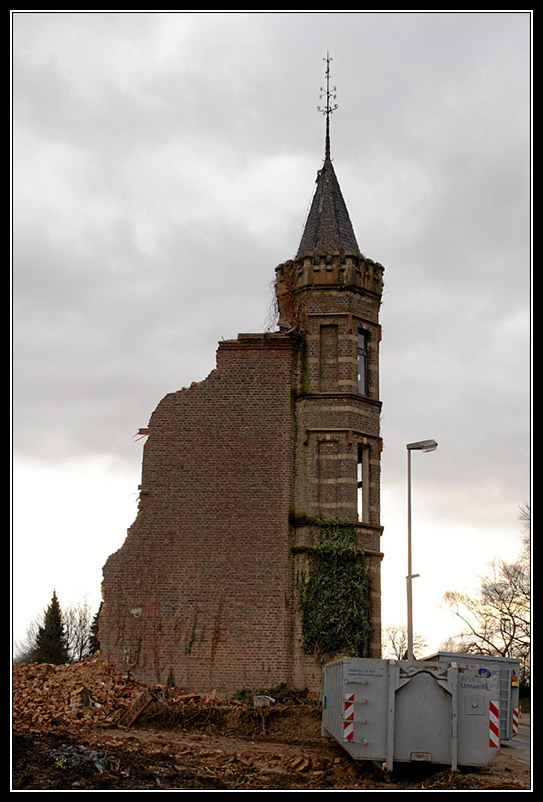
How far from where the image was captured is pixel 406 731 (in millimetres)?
15586

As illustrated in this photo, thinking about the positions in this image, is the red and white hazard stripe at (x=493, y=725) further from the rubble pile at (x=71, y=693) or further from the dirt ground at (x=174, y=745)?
the rubble pile at (x=71, y=693)

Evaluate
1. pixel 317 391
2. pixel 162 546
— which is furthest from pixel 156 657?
pixel 317 391

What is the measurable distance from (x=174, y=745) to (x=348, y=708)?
542cm

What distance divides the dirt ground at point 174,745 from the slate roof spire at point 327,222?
576 inches

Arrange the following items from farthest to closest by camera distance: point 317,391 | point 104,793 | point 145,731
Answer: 1. point 317,391
2. point 145,731
3. point 104,793

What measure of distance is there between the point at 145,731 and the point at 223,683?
164 inches

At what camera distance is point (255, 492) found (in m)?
27.6

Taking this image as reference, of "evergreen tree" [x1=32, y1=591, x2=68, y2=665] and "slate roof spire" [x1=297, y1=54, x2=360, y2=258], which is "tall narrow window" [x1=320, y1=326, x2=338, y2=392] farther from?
"evergreen tree" [x1=32, y1=591, x2=68, y2=665]

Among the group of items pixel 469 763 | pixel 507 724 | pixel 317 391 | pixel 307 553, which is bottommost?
pixel 507 724

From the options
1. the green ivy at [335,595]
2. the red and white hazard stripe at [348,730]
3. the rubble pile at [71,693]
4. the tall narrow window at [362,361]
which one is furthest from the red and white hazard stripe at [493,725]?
the tall narrow window at [362,361]

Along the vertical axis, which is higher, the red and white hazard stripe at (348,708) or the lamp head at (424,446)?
the lamp head at (424,446)

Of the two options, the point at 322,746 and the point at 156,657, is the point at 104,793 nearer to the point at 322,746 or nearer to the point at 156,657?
the point at 322,746

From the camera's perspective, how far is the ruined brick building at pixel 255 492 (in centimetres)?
2630

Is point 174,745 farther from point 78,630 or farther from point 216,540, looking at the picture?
point 78,630
